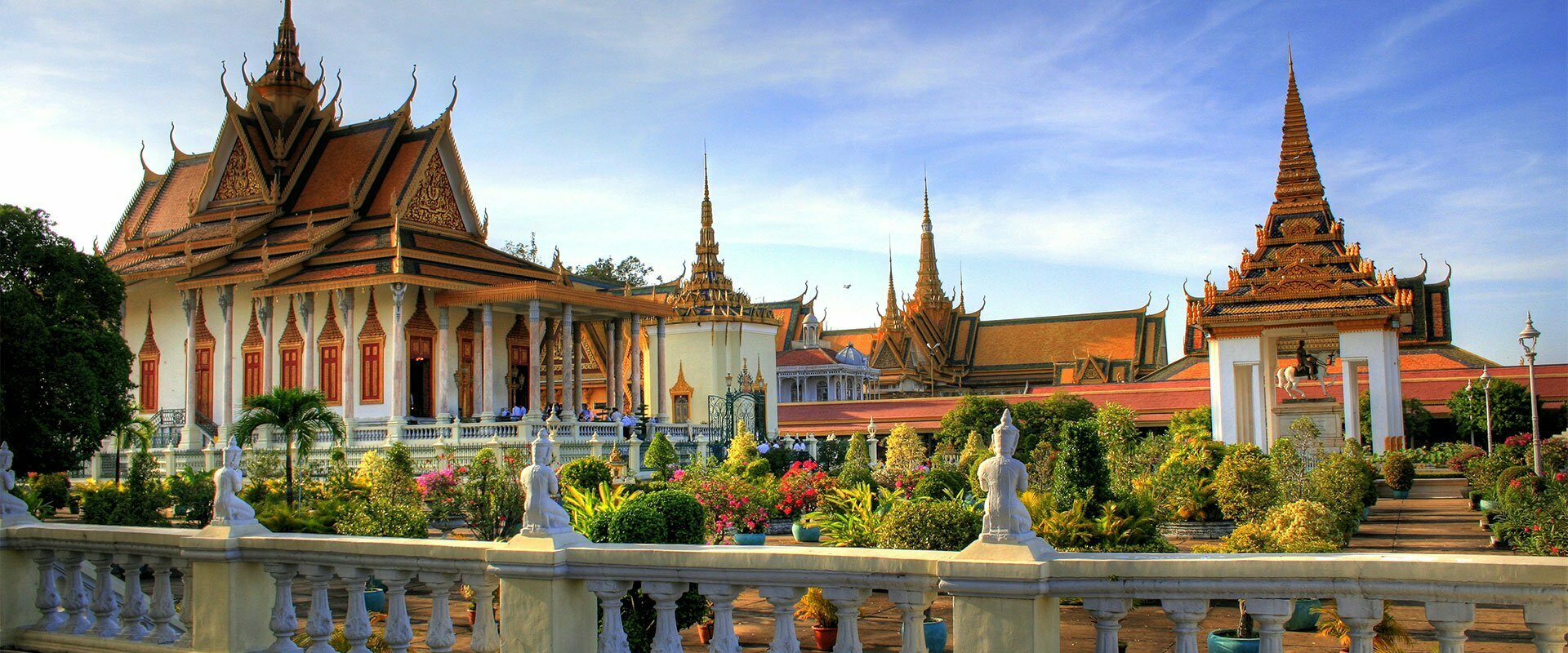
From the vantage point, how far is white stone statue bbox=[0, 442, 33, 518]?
25.9ft

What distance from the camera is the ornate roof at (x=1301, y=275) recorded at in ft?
105

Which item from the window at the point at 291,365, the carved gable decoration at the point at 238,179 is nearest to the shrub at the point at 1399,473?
the window at the point at 291,365

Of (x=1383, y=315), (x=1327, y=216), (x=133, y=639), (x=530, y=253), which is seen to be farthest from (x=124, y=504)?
(x=530, y=253)

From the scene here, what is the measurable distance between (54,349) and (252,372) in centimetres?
1922

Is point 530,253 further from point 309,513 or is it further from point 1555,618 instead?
point 1555,618

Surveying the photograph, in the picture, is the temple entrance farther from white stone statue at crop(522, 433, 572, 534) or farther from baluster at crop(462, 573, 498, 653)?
white stone statue at crop(522, 433, 572, 534)

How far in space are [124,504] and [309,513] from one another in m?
2.84

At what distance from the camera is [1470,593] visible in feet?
13.6

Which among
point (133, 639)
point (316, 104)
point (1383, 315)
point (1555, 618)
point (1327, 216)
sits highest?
point (316, 104)

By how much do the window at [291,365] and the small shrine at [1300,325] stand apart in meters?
22.8

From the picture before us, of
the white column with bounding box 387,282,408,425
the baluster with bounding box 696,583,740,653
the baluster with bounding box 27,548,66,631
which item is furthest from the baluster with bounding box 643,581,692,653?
the white column with bounding box 387,282,408,425

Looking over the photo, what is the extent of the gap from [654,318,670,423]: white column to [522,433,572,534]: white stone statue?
80.7 ft

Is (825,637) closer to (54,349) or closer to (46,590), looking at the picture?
(46,590)

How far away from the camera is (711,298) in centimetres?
4028
